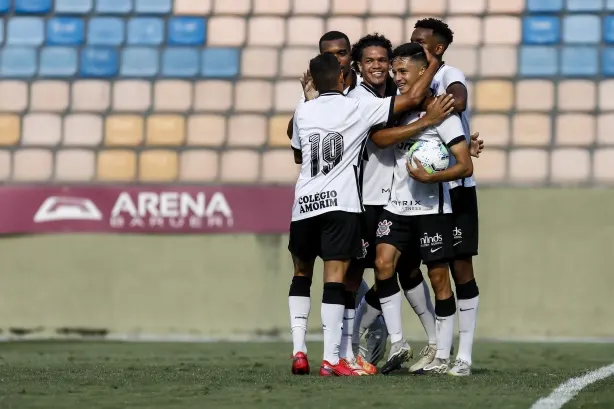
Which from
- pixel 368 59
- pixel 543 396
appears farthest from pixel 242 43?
pixel 543 396

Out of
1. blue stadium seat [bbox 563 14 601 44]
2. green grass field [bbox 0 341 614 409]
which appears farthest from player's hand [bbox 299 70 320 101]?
blue stadium seat [bbox 563 14 601 44]

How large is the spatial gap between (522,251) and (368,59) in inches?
167

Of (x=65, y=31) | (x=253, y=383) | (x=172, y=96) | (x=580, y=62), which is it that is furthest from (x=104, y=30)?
(x=253, y=383)

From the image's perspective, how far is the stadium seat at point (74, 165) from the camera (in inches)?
459

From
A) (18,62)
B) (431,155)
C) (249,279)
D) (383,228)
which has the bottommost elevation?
(249,279)

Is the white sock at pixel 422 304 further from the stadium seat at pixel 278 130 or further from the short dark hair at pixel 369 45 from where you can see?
the stadium seat at pixel 278 130

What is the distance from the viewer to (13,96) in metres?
11.9

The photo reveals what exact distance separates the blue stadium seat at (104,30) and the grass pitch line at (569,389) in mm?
6127

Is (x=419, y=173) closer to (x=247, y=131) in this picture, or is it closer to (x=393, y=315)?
(x=393, y=315)

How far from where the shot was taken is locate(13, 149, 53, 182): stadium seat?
38.4 feet

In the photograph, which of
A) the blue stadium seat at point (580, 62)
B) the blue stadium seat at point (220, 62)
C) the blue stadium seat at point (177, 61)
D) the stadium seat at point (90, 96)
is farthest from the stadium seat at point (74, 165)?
the blue stadium seat at point (580, 62)

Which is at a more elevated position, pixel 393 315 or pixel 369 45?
pixel 369 45

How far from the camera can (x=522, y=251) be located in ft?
36.0

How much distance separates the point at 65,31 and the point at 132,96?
2.94 feet
